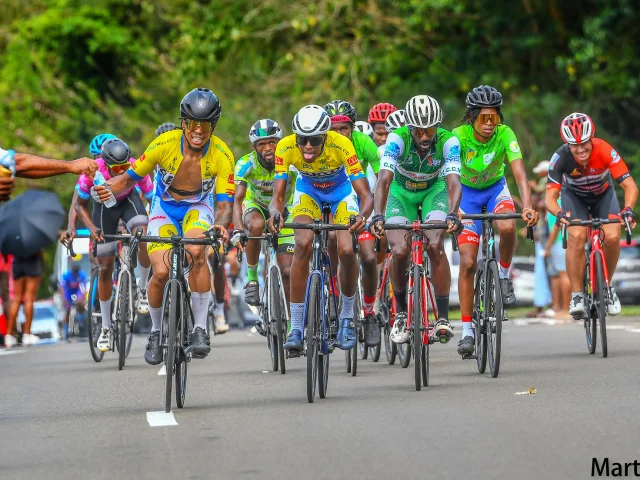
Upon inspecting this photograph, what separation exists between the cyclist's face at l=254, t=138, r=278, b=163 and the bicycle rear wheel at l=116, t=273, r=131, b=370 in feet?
5.99

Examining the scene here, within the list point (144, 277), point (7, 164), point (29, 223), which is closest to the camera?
point (7, 164)

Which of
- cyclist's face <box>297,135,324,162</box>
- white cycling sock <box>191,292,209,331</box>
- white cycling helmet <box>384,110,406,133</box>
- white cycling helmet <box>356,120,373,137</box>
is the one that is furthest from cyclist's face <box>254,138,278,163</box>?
white cycling sock <box>191,292,209,331</box>

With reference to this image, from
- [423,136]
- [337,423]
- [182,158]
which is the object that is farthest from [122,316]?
[337,423]

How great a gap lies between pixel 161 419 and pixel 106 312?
224 inches

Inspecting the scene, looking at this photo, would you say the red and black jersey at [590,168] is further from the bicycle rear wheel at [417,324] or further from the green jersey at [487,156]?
the bicycle rear wheel at [417,324]

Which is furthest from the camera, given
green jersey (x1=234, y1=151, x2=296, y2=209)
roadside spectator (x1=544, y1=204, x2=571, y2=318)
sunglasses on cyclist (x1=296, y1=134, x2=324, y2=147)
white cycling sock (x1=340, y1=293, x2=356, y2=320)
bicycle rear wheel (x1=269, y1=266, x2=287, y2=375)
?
roadside spectator (x1=544, y1=204, x2=571, y2=318)

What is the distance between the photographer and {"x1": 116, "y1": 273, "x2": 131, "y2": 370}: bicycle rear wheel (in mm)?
14750

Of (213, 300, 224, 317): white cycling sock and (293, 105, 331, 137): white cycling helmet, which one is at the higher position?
(293, 105, 331, 137): white cycling helmet

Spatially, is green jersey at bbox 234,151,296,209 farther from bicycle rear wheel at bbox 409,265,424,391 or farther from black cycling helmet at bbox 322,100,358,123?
bicycle rear wheel at bbox 409,265,424,391

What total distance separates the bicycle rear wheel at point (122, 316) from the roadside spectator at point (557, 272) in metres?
8.18

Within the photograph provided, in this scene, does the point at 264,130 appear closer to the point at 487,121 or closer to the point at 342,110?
the point at 342,110

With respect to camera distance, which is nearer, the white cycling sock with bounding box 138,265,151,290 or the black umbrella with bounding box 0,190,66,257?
the black umbrella with bounding box 0,190,66,257

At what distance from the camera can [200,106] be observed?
11.1 m

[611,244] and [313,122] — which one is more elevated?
[313,122]
